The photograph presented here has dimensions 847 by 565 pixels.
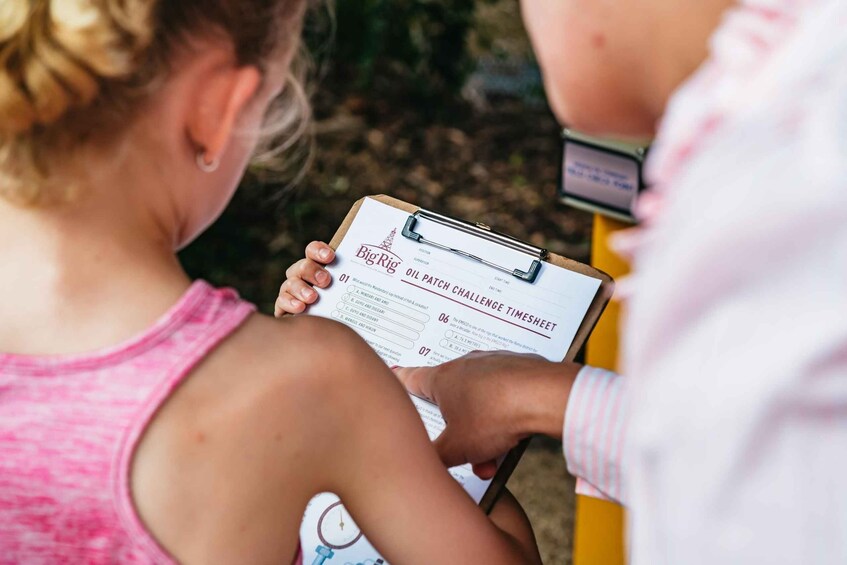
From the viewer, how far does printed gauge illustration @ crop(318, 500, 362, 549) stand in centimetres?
89

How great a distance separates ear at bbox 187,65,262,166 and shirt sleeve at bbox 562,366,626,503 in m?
0.41

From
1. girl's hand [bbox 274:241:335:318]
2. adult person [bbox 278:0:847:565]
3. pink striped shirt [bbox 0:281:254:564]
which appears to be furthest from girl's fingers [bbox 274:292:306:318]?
adult person [bbox 278:0:847:565]

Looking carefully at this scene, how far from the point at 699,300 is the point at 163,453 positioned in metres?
0.37

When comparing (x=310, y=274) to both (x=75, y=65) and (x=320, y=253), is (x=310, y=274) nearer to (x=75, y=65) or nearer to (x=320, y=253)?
(x=320, y=253)

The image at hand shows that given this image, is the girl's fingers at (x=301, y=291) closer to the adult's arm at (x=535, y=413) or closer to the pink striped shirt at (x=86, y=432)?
the adult's arm at (x=535, y=413)

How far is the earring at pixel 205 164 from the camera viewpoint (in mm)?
719

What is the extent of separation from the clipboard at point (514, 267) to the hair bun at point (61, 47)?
18.7 inches

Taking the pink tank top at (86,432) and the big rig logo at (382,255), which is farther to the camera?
the big rig logo at (382,255)

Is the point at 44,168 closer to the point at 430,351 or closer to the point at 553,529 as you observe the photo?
the point at 430,351

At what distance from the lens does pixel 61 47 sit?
58 cm

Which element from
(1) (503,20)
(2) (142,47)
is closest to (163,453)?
(2) (142,47)

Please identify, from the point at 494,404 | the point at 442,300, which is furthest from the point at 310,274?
the point at 494,404

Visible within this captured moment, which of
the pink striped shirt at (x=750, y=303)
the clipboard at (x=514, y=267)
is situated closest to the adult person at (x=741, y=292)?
the pink striped shirt at (x=750, y=303)

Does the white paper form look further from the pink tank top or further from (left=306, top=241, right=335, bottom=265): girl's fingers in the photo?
the pink tank top
